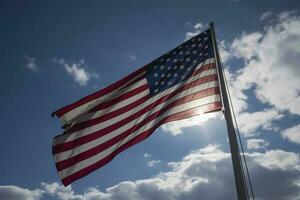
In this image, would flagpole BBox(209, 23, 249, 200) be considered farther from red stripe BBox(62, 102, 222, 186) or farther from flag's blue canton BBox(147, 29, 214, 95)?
flag's blue canton BBox(147, 29, 214, 95)

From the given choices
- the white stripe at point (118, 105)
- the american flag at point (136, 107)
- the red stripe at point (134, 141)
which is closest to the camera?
the red stripe at point (134, 141)

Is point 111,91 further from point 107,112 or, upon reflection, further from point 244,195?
point 244,195

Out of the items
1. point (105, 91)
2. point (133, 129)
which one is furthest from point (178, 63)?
point (133, 129)

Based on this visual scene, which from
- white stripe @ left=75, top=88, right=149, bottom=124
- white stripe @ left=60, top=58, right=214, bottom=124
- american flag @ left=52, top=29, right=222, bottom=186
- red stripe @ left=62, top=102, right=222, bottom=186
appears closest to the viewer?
red stripe @ left=62, top=102, right=222, bottom=186

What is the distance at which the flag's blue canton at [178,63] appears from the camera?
1138 centimetres

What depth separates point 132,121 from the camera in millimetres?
11062

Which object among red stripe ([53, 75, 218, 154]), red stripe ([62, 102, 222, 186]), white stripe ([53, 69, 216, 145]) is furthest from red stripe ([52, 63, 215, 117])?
red stripe ([62, 102, 222, 186])

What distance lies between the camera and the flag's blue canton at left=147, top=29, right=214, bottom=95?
37.3ft

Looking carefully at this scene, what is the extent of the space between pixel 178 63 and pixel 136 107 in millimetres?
2298

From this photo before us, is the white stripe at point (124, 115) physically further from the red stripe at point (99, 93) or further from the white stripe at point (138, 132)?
the red stripe at point (99, 93)

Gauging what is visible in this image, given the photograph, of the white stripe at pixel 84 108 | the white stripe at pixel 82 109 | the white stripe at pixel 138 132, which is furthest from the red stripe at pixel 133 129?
the white stripe at pixel 84 108

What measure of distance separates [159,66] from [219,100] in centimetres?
278

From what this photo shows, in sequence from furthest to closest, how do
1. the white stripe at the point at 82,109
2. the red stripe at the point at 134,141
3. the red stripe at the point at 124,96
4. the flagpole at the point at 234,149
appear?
the red stripe at the point at 124,96 → the white stripe at the point at 82,109 → the red stripe at the point at 134,141 → the flagpole at the point at 234,149

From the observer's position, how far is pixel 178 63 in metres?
11.7
